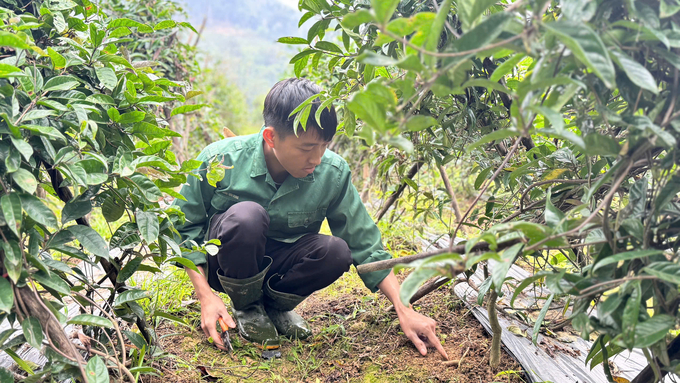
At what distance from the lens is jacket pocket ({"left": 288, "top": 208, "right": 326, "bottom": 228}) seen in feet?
6.03

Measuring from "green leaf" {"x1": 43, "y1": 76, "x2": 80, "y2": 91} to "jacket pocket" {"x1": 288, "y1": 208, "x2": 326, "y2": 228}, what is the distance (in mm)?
997

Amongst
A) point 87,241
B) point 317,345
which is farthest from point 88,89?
point 317,345

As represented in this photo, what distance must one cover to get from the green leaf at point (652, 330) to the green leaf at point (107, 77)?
1.04 metres

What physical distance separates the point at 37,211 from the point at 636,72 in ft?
2.98

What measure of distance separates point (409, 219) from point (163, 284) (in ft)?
5.37

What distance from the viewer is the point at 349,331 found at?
5.74 ft

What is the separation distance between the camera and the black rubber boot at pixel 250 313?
167 centimetres

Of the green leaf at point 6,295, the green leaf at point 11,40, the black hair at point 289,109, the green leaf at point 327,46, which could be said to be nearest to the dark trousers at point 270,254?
the black hair at point 289,109

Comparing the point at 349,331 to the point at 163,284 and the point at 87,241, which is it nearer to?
the point at 163,284

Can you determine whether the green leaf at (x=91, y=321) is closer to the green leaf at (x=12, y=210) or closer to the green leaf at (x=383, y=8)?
the green leaf at (x=12, y=210)

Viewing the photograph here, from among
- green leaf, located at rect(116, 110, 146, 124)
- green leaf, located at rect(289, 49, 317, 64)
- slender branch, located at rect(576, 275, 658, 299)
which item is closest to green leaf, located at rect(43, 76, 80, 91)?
green leaf, located at rect(116, 110, 146, 124)

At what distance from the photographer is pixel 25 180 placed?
80cm

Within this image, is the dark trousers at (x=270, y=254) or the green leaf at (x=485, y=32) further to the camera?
the dark trousers at (x=270, y=254)

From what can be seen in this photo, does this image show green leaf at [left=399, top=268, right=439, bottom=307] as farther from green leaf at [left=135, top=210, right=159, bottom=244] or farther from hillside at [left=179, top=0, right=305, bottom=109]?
hillside at [left=179, top=0, right=305, bottom=109]
